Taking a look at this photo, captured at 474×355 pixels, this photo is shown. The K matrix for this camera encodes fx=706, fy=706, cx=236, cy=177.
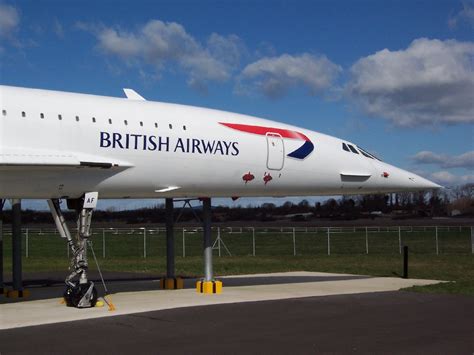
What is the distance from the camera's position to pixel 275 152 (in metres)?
16.0

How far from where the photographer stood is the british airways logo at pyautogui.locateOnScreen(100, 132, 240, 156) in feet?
44.9

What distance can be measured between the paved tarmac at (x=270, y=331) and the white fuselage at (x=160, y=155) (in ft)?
9.31

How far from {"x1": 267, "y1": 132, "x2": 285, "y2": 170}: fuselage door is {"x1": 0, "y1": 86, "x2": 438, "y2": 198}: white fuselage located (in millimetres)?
23

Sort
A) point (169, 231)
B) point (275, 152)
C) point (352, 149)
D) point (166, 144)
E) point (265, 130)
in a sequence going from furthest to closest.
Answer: point (169, 231) → point (352, 149) → point (265, 130) → point (275, 152) → point (166, 144)

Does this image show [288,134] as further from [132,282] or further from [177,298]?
[132,282]

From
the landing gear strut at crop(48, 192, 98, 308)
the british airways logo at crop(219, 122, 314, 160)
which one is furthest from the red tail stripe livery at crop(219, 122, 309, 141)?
the landing gear strut at crop(48, 192, 98, 308)

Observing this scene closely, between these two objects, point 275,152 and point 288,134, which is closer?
point 275,152

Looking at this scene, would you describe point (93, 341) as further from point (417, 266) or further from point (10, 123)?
point (417, 266)

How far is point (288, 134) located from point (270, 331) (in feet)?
21.0

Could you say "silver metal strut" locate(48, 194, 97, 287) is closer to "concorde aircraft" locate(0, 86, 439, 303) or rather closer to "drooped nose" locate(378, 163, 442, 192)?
"concorde aircraft" locate(0, 86, 439, 303)

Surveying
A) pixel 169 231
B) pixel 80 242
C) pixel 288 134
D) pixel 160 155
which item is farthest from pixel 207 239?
pixel 80 242

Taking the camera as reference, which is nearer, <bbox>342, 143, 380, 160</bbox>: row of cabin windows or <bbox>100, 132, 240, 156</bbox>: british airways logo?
<bbox>100, 132, 240, 156</bbox>: british airways logo

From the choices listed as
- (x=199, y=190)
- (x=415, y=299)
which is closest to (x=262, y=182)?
(x=199, y=190)

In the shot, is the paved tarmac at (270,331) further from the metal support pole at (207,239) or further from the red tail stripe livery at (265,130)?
the red tail stripe livery at (265,130)
